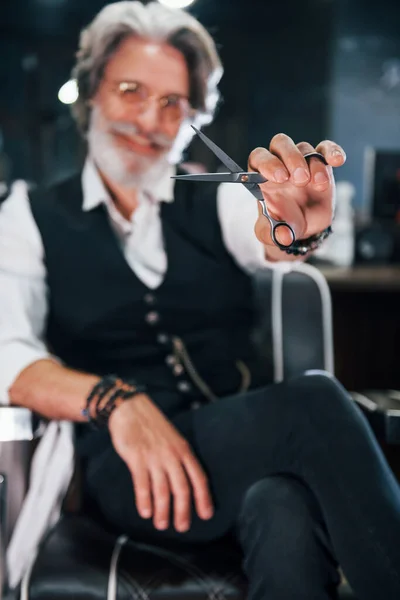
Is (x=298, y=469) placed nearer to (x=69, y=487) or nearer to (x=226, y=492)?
(x=226, y=492)

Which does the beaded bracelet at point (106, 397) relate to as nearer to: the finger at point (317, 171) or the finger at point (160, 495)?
the finger at point (160, 495)

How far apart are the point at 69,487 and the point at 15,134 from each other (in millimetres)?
1883

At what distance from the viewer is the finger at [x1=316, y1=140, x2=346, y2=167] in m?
0.46

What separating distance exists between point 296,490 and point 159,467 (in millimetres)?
118

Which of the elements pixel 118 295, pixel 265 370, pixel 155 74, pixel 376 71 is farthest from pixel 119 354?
pixel 376 71

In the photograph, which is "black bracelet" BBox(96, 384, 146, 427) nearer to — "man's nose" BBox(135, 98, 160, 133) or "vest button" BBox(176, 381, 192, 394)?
"vest button" BBox(176, 381, 192, 394)

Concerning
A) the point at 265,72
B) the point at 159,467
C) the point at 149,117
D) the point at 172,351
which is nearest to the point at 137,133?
the point at 149,117

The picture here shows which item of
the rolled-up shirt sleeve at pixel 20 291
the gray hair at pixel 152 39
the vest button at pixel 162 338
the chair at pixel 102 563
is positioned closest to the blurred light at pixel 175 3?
the gray hair at pixel 152 39

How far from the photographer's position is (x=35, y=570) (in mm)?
567

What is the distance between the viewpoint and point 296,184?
454 millimetres

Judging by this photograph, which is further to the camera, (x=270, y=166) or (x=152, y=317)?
(x=152, y=317)

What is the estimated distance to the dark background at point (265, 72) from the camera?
783 millimetres

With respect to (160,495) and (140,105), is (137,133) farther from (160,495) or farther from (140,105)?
(160,495)

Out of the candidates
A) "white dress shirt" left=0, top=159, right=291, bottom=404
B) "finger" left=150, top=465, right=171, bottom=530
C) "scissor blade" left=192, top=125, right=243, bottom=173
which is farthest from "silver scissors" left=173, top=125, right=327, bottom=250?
"finger" left=150, top=465, right=171, bottom=530
